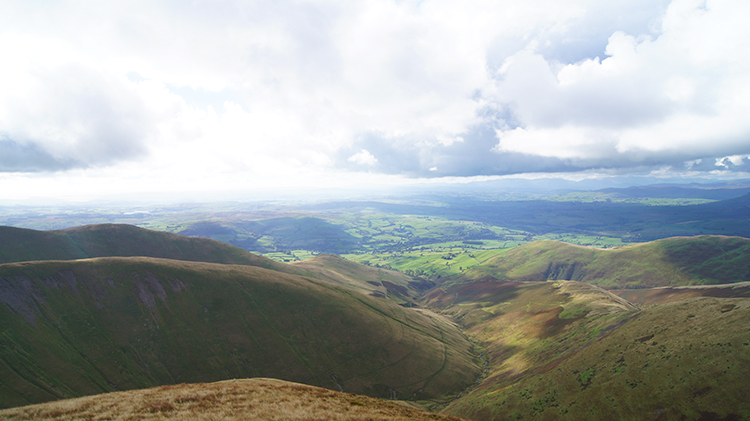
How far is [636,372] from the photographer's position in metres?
63.0

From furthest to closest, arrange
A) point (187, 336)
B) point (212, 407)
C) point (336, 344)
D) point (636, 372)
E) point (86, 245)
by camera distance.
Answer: point (86, 245) → point (336, 344) → point (187, 336) → point (636, 372) → point (212, 407)

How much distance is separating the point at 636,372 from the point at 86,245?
252 metres

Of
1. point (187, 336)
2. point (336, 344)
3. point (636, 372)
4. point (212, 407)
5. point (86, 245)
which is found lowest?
point (336, 344)

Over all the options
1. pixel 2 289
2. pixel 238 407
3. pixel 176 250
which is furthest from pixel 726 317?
pixel 176 250

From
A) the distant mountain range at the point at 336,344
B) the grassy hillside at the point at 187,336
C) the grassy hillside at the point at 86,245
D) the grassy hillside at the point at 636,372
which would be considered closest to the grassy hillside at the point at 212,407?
the distant mountain range at the point at 336,344

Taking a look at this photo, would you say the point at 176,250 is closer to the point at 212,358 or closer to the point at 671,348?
the point at 212,358

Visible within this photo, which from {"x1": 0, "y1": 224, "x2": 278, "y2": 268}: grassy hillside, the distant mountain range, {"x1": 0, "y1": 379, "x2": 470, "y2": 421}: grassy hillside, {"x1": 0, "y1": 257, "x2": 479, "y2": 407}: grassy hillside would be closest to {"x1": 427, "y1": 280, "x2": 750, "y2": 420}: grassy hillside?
the distant mountain range

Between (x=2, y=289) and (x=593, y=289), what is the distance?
260749mm

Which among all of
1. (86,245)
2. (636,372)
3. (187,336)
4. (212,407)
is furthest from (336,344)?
(86,245)

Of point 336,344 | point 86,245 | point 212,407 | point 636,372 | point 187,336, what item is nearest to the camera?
point 212,407

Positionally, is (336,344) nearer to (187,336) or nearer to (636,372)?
(187,336)

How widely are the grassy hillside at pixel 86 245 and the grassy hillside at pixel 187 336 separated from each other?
241ft

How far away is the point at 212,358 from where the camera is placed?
9838 cm

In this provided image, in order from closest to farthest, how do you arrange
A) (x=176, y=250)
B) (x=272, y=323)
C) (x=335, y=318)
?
(x=272, y=323)
(x=335, y=318)
(x=176, y=250)
